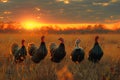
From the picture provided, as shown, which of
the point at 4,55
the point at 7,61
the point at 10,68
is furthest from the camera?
the point at 4,55

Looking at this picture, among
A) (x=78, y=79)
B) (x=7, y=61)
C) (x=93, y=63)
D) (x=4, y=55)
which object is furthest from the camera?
(x=4, y=55)

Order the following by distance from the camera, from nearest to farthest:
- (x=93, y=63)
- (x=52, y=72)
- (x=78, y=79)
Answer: (x=78, y=79), (x=52, y=72), (x=93, y=63)

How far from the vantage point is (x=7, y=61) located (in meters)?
10.9

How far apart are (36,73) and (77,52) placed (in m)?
3.06

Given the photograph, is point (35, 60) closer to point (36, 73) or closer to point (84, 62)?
point (84, 62)

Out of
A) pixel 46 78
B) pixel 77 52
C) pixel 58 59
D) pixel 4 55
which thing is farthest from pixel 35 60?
pixel 46 78

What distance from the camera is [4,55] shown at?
1229 cm

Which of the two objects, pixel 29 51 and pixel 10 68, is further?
pixel 29 51

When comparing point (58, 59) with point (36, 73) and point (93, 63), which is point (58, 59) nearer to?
point (93, 63)

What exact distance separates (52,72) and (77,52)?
2859 millimetres

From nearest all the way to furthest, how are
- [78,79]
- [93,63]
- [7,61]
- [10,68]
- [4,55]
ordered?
[78,79]
[10,68]
[93,63]
[7,61]
[4,55]

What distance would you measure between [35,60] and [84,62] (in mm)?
1623

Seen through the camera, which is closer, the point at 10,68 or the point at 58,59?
the point at 10,68

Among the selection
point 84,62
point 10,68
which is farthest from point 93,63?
point 10,68
